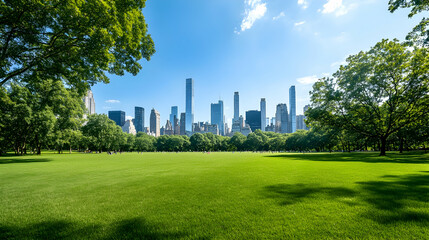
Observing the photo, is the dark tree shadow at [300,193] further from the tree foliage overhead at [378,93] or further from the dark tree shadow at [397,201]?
the tree foliage overhead at [378,93]

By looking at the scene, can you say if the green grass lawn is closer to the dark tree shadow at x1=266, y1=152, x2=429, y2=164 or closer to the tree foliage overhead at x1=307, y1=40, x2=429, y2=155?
the dark tree shadow at x1=266, y1=152, x2=429, y2=164

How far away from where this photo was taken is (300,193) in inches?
259

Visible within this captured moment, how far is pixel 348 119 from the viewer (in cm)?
3216

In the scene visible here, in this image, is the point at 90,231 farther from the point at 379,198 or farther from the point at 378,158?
the point at 378,158

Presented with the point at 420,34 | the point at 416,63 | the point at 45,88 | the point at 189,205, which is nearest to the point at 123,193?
the point at 189,205

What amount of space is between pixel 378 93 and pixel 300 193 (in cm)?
3352

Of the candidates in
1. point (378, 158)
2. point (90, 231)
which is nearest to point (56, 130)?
point (90, 231)

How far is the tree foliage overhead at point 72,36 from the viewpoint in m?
7.56

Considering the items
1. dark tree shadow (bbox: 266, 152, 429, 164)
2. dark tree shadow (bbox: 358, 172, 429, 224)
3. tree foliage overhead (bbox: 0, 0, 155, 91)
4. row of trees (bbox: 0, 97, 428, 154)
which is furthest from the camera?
row of trees (bbox: 0, 97, 428, 154)

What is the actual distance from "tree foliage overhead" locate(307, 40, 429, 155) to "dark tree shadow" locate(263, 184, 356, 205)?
2610 cm

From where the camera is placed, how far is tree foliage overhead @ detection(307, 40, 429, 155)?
2448cm

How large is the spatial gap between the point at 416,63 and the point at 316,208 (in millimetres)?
32872

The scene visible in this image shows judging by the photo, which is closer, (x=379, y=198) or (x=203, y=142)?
(x=379, y=198)

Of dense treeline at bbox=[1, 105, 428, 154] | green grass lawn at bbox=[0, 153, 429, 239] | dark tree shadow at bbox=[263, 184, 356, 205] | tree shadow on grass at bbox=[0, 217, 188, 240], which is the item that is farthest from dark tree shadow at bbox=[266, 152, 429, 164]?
dense treeline at bbox=[1, 105, 428, 154]
